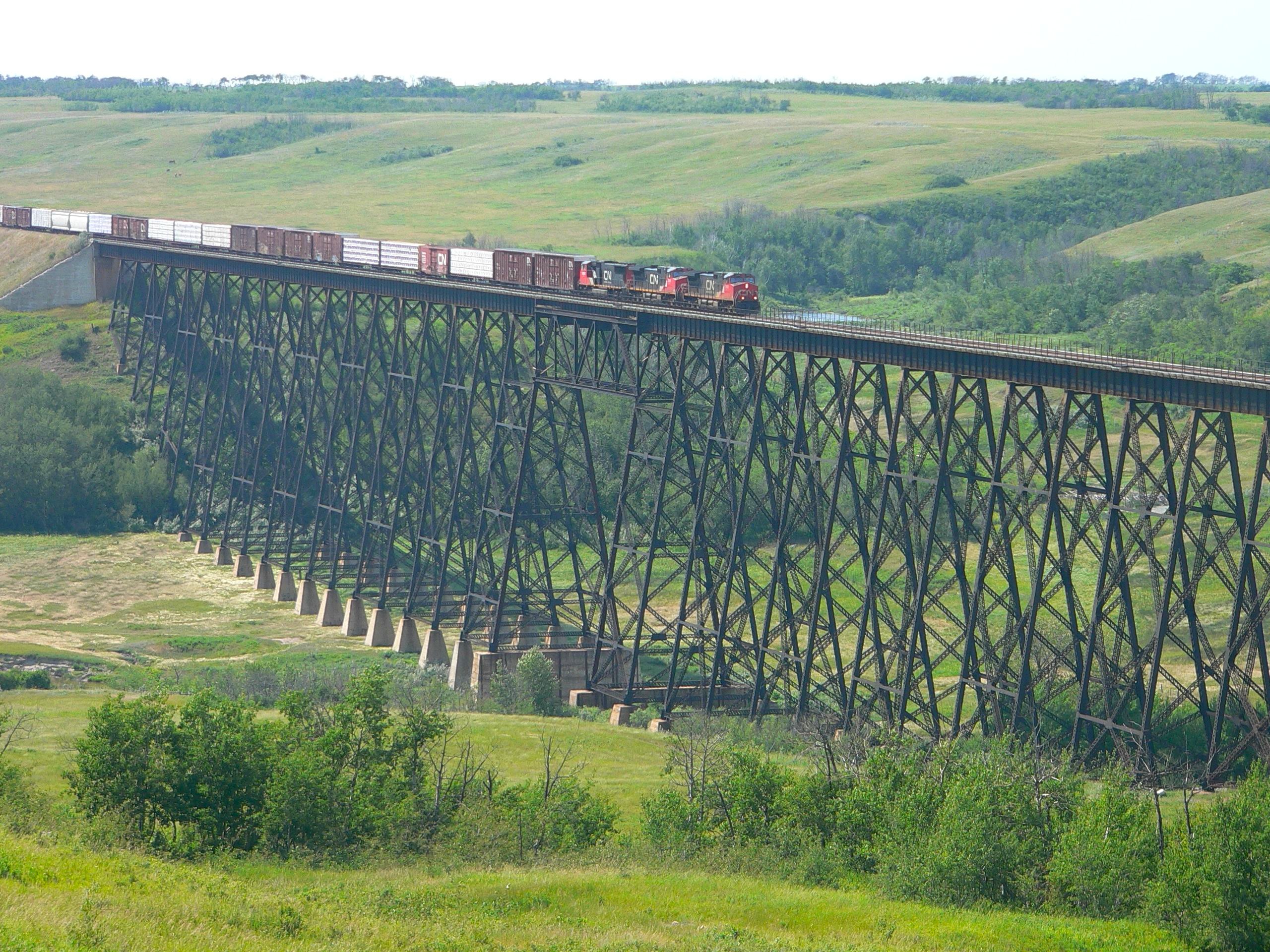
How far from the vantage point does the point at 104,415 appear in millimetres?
77750

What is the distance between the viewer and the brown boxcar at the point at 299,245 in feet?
220

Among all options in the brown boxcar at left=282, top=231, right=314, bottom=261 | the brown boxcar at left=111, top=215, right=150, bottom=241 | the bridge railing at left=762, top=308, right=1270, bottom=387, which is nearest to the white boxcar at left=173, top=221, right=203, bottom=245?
the brown boxcar at left=111, top=215, right=150, bottom=241

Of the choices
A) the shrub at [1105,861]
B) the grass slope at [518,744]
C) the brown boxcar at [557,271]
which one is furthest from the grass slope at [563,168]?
the shrub at [1105,861]

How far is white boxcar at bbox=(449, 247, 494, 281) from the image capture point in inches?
2224

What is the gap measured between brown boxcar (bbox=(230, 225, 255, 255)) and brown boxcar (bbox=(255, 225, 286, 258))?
0.35m

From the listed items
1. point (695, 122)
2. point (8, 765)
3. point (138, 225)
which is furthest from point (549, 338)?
point (695, 122)

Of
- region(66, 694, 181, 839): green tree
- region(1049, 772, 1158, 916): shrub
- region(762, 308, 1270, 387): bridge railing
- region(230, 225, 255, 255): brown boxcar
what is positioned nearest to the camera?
region(1049, 772, 1158, 916): shrub

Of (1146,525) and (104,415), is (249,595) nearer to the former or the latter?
(104,415)

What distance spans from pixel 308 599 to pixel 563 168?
11257cm

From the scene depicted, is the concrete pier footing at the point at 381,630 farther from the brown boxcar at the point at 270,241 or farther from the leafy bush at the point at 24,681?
the brown boxcar at the point at 270,241

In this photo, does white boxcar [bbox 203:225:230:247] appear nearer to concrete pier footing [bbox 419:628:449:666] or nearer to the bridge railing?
concrete pier footing [bbox 419:628:449:666]

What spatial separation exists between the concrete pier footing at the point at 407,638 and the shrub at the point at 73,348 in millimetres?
33856

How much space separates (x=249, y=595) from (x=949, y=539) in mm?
25683

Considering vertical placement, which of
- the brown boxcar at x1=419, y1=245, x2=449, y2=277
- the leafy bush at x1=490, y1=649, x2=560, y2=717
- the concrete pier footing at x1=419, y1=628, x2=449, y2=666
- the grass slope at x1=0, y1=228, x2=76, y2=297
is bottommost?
the concrete pier footing at x1=419, y1=628, x2=449, y2=666
